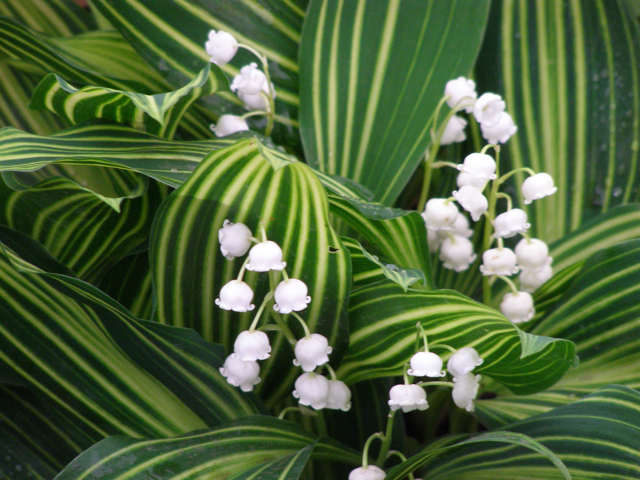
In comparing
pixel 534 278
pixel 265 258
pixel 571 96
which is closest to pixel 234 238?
pixel 265 258

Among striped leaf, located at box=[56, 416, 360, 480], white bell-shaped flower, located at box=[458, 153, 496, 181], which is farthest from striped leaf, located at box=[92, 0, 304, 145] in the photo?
striped leaf, located at box=[56, 416, 360, 480]

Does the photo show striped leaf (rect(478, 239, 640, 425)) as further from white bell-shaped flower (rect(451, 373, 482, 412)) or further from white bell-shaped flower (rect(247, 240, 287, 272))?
white bell-shaped flower (rect(247, 240, 287, 272))

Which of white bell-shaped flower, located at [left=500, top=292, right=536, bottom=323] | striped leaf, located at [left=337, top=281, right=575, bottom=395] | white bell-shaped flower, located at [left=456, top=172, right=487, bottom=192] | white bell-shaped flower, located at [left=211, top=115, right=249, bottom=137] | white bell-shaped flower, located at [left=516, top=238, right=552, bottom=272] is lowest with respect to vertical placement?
striped leaf, located at [left=337, top=281, right=575, bottom=395]

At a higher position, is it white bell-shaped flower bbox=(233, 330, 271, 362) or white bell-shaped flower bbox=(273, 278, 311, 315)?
white bell-shaped flower bbox=(273, 278, 311, 315)

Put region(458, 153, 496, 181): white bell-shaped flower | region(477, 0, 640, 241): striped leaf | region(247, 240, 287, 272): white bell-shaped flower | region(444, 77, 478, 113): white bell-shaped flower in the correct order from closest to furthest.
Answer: region(247, 240, 287, 272): white bell-shaped flower, region(458, 153, 496, 181): white bell-shaped flower, region(444, 77, 478, 113): white bell-shaped flower, region(477, 0, 640, 241): striped leaf

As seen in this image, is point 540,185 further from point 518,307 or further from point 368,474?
point 368,474

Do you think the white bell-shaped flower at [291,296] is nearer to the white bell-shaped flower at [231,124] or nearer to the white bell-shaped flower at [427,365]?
the white bell-shaped flower at [427,365]
